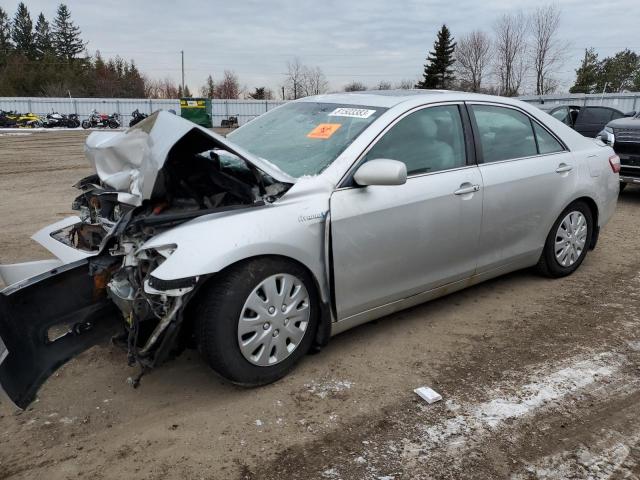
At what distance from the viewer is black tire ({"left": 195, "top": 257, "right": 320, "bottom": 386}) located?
108 inches

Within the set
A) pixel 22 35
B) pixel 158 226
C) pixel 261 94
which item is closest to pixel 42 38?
pixel 22 35

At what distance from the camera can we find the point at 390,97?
12.7 ft

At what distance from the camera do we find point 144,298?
110 inches

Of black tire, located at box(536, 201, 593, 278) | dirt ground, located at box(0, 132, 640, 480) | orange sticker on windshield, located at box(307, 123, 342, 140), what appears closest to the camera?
dirt ground, located at box(0, 132, 640, 480)

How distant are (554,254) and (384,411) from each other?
8.50 ft

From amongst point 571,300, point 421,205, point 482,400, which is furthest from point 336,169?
point 571,300

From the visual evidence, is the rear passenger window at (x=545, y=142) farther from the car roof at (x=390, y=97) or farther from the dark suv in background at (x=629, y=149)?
the dark suv in background at (x=629, y=149)

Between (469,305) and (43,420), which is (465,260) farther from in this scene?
(43,420)

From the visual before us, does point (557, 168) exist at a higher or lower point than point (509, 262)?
higher

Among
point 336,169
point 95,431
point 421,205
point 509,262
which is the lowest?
point 95,431

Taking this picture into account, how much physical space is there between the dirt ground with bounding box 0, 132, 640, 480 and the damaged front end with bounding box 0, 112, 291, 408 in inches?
12.4

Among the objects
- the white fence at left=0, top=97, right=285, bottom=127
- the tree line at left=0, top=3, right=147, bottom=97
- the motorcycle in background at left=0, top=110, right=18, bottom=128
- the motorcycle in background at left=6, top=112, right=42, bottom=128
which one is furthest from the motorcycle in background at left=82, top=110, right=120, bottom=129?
the tree line at left=0, top=3, right=147, bottom=97

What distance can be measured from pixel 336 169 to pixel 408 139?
664 millimetres

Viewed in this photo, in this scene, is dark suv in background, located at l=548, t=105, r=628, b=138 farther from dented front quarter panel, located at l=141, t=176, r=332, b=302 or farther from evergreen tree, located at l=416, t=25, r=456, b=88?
evergreen tree, located at l=416, t=25, r=456, b=88
